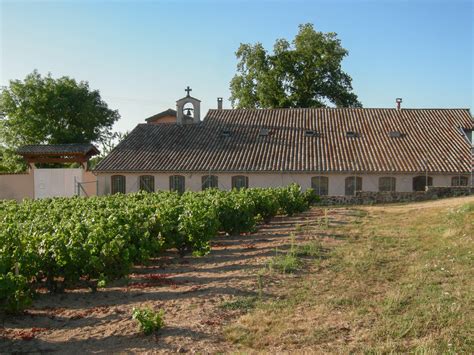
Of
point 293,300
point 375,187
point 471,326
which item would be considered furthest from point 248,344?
point 375,187

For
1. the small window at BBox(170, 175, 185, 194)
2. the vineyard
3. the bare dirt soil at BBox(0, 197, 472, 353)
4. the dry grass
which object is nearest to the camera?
the dry grass

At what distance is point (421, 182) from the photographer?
91.5 ft

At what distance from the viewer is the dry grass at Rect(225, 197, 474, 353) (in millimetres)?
6082

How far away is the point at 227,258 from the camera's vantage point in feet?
37.8

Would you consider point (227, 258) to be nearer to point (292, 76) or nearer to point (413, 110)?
point (413, 110)

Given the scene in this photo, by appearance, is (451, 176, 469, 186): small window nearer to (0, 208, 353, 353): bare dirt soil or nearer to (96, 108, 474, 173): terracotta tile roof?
(96, 108, 474, 173): terracotta tile roof

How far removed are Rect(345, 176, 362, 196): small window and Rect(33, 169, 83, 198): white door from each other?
15509 millimetres

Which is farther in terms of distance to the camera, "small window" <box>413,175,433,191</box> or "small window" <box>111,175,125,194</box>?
"small window" <box>111,175,125,194</box>

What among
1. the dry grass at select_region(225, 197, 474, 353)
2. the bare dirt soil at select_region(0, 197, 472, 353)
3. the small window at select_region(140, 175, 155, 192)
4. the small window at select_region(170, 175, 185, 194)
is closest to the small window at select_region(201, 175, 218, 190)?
the small window at select_region(170, 175, 185, 194)

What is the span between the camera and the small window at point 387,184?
28.0 metres

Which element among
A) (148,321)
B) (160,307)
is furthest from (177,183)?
(148,321)

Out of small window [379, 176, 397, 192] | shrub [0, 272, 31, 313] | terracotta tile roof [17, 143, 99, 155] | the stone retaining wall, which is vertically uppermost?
terracotta tile roof [17, 143, 99, 155]

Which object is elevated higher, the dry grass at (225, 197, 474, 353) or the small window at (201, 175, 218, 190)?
the small window at (201, 175, 218, 190)

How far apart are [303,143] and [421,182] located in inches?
277
